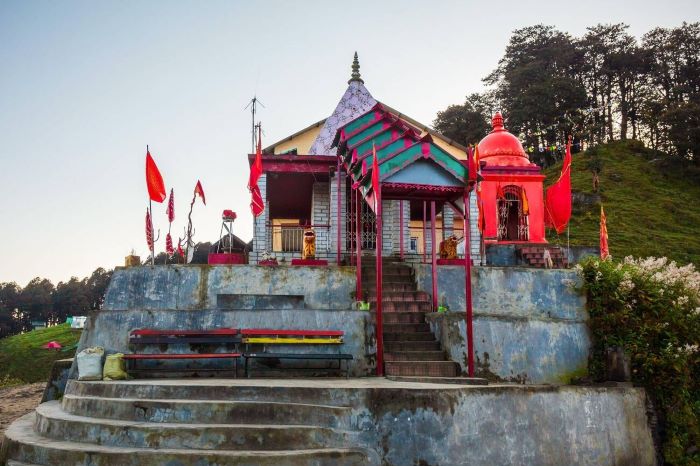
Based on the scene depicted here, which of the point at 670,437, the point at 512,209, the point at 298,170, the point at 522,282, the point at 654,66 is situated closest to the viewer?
the point at 670,437

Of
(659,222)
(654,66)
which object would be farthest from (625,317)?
(654,66)

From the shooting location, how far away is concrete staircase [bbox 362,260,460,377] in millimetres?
9867

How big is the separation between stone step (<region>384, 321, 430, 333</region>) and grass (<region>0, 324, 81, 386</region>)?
19.7 metres

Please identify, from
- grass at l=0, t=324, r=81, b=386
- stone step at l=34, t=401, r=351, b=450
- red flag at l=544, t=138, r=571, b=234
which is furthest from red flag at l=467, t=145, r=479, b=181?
grass at l=0, t=324, r=81, b=386

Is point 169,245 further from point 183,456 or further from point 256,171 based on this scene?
point 183,456

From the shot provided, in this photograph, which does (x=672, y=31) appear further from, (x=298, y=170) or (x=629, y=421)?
(x=629, y=421)

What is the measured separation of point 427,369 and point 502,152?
1422 centimetres

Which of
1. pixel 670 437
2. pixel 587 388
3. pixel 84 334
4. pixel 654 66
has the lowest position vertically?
pixel 670 437

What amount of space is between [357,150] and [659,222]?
31217 millimetres

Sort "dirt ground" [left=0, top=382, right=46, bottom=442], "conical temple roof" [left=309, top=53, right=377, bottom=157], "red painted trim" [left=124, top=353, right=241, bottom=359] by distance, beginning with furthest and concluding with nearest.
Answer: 1. "conical temple roof" [left=309, top=53, right=377, bottom=157]
2. "dirt ground" [left=0, top=382, right=46, bottom=442]
3. "red painted trim" [left=124, top=353, right=241, bottom=359]

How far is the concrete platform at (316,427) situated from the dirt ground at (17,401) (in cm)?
666

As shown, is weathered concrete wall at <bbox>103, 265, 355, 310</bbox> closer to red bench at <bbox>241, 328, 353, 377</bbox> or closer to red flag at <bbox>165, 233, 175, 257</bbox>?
red bench at <bbox>241, 328, 353, 377</bbox>

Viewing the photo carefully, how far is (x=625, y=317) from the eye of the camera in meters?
10.8

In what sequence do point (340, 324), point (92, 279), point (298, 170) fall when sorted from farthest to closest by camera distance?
point (92, 279), point (298, 170), point (340, 324)
